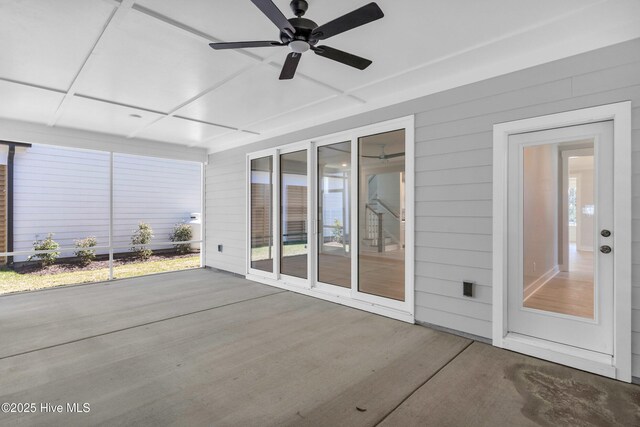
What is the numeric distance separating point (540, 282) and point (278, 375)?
2.62m

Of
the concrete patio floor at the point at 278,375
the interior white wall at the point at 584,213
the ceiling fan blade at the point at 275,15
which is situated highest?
the ceiling fan blade at the point at 275,15

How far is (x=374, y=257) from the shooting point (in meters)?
4.29

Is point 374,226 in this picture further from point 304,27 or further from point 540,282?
point 304,27

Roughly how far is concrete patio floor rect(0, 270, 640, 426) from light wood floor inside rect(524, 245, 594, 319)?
50 centimetres

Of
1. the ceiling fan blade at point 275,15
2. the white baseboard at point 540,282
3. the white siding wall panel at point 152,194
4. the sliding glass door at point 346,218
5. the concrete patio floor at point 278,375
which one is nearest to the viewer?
the ceiling fan blade at point 275,15

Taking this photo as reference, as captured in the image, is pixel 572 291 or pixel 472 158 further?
pixel 472 158

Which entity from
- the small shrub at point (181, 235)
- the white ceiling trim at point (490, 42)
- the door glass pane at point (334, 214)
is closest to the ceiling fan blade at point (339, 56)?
the white ceiling trim at point (490, 42)

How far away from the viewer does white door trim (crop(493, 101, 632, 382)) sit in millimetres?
2373

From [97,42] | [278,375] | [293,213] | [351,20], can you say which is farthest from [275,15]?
[293,213]

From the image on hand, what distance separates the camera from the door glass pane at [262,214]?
5.64 m

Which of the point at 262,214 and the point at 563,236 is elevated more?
the point at 262,214

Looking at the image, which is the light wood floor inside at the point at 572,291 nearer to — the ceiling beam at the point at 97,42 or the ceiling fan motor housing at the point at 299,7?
the ceiling fan motor housing at the point at 299,7

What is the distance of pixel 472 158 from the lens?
3.18 m

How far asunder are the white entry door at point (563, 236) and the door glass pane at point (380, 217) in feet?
4.30
